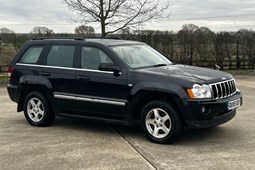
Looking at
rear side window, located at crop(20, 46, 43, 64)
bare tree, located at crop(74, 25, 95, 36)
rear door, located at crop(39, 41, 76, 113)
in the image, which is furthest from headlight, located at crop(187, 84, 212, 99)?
bare tree, located at crop(74, 25, 95, 36)

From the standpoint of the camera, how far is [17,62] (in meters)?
7.82

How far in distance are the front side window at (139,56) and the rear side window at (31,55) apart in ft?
5.63

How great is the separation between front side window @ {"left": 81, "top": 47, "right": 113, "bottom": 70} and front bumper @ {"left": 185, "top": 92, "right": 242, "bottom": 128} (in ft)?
5.69

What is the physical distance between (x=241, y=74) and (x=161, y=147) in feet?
46.4

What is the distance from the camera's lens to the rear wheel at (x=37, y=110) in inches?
292

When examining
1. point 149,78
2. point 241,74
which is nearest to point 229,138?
point 149,78

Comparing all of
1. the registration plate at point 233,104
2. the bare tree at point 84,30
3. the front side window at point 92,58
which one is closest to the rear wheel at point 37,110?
the front side window at point 92,58

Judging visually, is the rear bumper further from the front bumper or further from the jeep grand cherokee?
the front bumper

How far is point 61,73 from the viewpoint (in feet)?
23.3

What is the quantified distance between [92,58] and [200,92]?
6.91 feet

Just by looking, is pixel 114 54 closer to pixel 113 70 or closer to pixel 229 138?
pixel 113 70

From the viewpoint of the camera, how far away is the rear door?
276 inches

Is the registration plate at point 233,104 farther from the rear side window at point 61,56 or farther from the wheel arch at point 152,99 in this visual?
the rear side window at point 61,56

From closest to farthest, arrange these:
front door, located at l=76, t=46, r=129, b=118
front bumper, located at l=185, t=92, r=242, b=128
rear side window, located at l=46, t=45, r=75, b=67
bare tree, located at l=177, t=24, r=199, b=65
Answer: front bumper, located at l=185, t=92, r=242, b=128 → front door, located at l=76, t=46, r=129, b=118 → rear side window, located at l=46, t=45, r=75, b=67 → bare tree, located at l=177, t=24, r=199, b=65
